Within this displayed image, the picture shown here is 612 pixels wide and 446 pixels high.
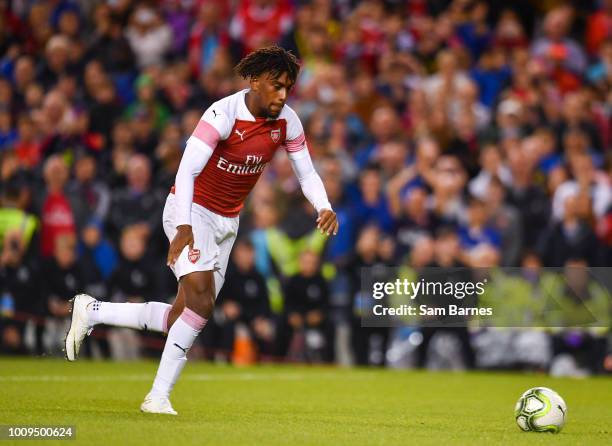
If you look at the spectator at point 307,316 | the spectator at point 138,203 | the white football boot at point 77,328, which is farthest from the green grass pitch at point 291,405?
the spectator at point 138,203

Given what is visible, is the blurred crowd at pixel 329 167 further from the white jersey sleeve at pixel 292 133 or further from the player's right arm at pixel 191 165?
the player's right arm at pixel 191 165

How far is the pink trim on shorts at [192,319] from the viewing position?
29.5 feet

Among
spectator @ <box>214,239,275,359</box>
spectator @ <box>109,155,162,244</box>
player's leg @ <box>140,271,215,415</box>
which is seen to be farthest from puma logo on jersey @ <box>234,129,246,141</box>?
spectator @ <box>109,155,162,244</box>

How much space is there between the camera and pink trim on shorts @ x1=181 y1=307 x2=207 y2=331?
29.5ft

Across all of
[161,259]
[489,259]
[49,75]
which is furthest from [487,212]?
[49,75]

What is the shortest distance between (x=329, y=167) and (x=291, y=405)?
263 inches

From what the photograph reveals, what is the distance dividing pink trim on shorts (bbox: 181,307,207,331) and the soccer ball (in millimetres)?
2360

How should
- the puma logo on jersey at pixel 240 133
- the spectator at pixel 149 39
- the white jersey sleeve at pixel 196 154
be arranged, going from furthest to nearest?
the spectator at pixel 149 39
the puma logo on jersey at pixel 240 133
the white jersey sleeve at pixel 196 154

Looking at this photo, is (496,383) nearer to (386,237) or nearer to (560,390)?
(560,390)

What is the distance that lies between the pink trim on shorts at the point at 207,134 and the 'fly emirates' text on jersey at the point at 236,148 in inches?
0.7

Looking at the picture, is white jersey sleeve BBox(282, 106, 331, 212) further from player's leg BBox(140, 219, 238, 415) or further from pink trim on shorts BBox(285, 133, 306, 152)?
player's leg BBox(140, 219, 238, 415)

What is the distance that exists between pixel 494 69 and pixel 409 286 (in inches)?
243

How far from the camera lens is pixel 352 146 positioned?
60.3 feet

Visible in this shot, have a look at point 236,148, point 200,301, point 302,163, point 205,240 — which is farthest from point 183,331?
point 302,163
